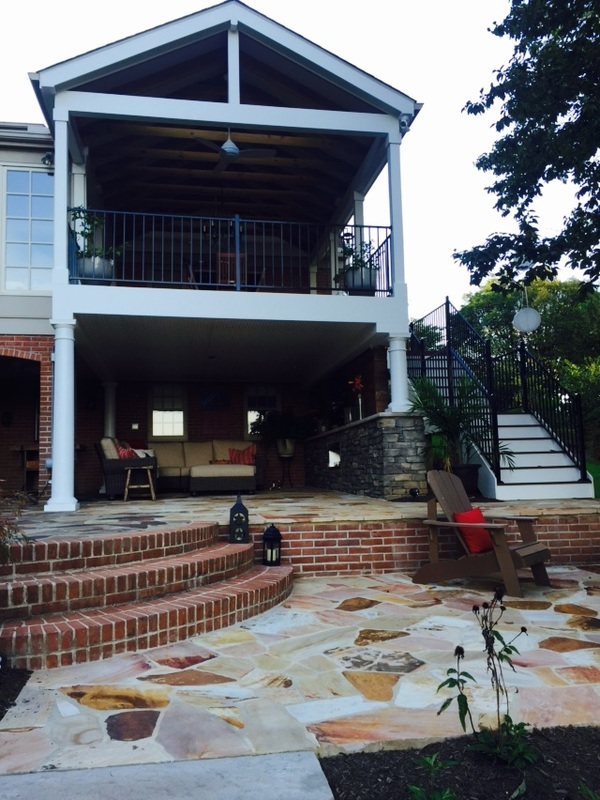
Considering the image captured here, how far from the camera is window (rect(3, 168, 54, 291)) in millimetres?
9312

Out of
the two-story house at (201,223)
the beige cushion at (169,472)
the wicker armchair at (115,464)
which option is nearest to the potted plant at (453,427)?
the two-story house at (201,223)

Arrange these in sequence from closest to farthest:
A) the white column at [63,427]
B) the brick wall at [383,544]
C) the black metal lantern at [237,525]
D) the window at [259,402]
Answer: the black metal lantern at [237,525] → the brick wall at [383,544] → the white column at [63,427] → the window at [259,402]

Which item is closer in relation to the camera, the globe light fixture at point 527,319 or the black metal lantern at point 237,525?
the black metal lantern at point 237,525

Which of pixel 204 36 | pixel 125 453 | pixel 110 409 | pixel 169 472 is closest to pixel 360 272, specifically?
pixel 204 36

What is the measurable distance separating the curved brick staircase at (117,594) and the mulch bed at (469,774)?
1781 mm

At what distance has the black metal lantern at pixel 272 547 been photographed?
5.65 meters

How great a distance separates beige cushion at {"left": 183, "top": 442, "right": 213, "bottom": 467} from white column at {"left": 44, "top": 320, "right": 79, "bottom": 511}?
4599 mm

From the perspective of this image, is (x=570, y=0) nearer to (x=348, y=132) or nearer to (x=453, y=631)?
(x=348, y=132)

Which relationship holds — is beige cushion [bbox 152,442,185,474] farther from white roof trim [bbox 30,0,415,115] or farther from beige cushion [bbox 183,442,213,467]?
white roof trim [bbox 30,0,415,115]

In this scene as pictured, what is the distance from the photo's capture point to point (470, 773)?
7.20ft

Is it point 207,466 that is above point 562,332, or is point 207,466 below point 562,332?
below

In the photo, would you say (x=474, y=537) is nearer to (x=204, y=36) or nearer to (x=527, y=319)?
(x=527, y=319)

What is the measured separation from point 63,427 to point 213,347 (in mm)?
3334

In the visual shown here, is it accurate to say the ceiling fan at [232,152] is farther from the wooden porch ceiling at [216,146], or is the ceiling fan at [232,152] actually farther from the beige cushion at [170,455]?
the beige cushion at [170,455]
